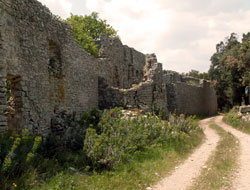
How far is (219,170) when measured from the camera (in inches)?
260

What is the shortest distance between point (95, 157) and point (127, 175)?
0.97m

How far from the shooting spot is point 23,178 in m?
5.07

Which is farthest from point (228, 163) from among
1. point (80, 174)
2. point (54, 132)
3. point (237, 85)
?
point (237, 85)

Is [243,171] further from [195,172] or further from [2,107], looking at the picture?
[2,107]

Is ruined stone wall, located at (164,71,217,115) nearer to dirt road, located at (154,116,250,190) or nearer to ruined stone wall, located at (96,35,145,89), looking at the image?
ruined stone wall, located at (96,35,145,89)

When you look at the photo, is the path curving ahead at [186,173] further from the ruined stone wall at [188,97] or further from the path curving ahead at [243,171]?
the ruined stone wall at [188,97]

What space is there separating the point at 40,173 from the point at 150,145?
4.35m

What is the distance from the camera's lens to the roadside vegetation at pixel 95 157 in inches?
206

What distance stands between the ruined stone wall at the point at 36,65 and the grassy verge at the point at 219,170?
15.6 feet

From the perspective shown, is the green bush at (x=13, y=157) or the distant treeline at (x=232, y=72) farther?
the distant treeline at (x=232, y=72)

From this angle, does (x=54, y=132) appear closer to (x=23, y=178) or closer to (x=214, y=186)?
(x=23, y=178)

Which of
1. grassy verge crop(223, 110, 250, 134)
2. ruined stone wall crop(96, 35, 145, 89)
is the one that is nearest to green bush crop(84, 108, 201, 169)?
grassy verge crop(223, 110, 250, 134)

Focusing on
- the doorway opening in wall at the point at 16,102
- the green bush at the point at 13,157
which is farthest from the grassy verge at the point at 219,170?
the doorway opening in wall at the point at 16,102

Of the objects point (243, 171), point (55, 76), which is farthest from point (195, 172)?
point (55, 76)
